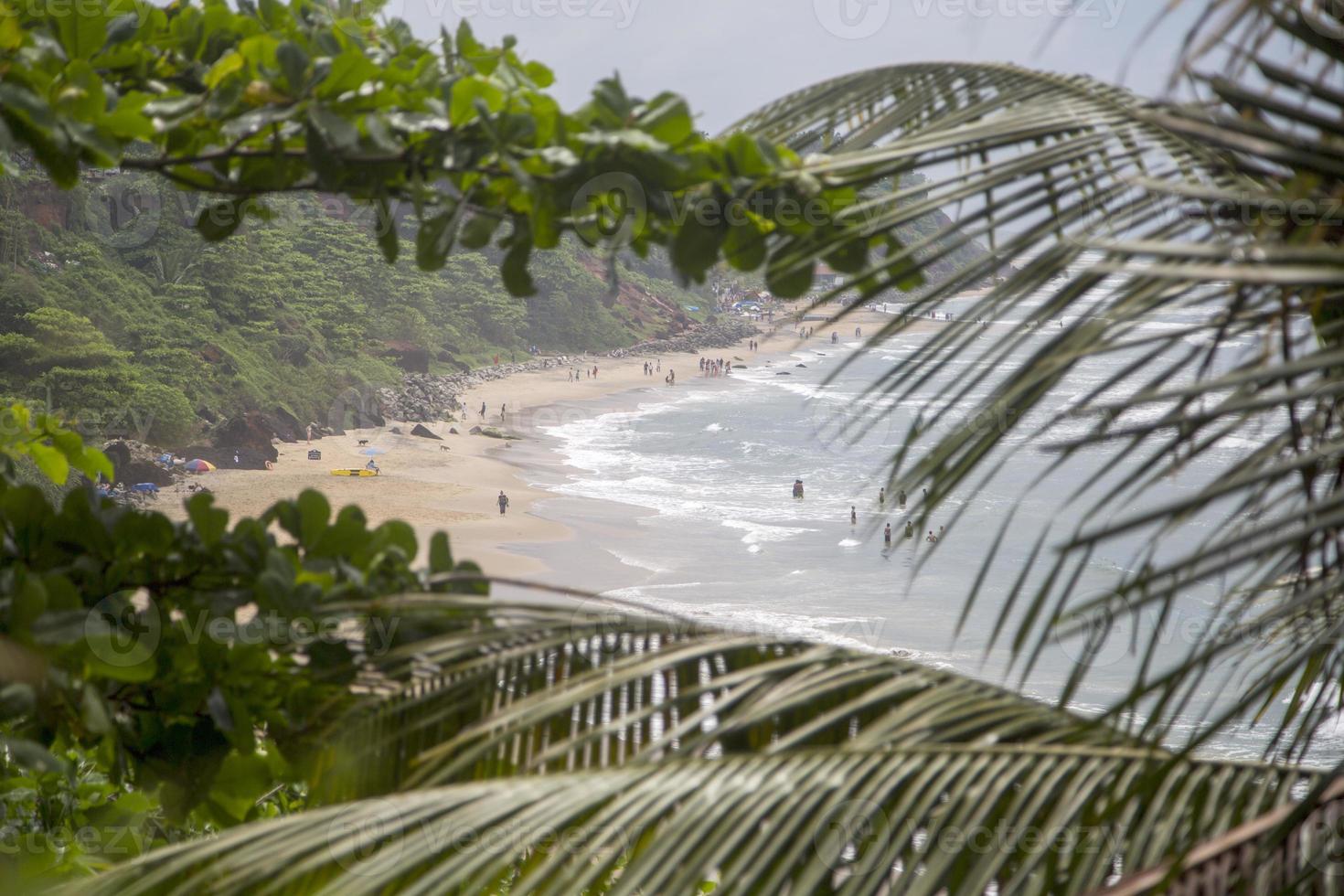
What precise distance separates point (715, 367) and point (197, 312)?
21.2 metres

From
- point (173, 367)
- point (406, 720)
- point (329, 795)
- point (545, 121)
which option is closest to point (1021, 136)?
point (545, 121)

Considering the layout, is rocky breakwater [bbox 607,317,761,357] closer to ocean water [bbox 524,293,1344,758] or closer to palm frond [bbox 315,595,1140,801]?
ocean water [bbox 524,293,1344,758]

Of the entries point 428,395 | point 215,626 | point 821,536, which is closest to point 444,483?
point 821,536

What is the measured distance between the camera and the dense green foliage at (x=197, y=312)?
20.0m

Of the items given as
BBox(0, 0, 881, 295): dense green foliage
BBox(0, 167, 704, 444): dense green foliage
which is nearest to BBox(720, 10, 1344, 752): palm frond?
BBox(0, 0, 881, 295): dense green foliage

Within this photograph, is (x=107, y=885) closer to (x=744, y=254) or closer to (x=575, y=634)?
(x=575, y=634)

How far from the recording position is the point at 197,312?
2658cm

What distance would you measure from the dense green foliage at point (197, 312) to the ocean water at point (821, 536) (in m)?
4.59

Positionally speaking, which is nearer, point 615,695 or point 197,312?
point 615,695

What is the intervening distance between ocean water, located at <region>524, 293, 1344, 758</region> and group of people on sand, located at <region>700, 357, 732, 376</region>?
8102 mm

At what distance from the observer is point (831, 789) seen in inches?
43.9

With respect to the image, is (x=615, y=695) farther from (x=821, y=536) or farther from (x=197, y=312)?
(x=197, y=312)

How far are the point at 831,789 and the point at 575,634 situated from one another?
406 millimetres

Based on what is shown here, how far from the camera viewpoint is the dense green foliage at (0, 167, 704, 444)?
65.5 feet
